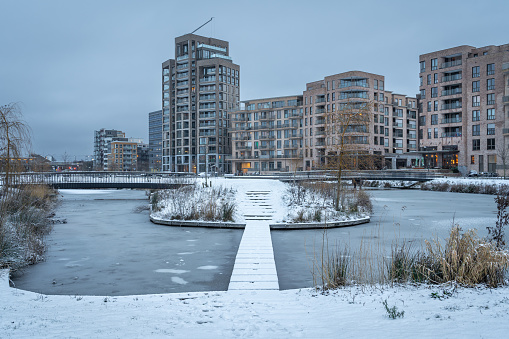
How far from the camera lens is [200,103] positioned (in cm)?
9700

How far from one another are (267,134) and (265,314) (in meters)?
84.3

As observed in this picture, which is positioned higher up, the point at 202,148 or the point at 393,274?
the point at 202,148

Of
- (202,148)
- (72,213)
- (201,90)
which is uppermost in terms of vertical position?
(201,90)

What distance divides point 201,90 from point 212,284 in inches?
3560

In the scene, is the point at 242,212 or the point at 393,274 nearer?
the point at 393,274

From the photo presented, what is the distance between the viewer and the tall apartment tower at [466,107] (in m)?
57.8

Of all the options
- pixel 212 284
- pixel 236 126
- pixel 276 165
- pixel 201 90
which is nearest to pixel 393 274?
pixel 212 284

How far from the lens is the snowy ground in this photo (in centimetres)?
564

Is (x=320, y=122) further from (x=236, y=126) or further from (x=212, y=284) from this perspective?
(x=212, y=284)

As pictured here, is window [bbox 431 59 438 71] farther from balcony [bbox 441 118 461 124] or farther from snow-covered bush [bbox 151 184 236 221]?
snow-covered bush [bbox 151 184 236 221]

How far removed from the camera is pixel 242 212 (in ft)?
69.9

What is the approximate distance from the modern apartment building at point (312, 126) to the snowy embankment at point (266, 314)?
6527cm

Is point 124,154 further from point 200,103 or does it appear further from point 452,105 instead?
point 452,105

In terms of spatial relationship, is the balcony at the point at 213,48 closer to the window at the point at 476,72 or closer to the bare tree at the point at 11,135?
the window at the point at 476,72
